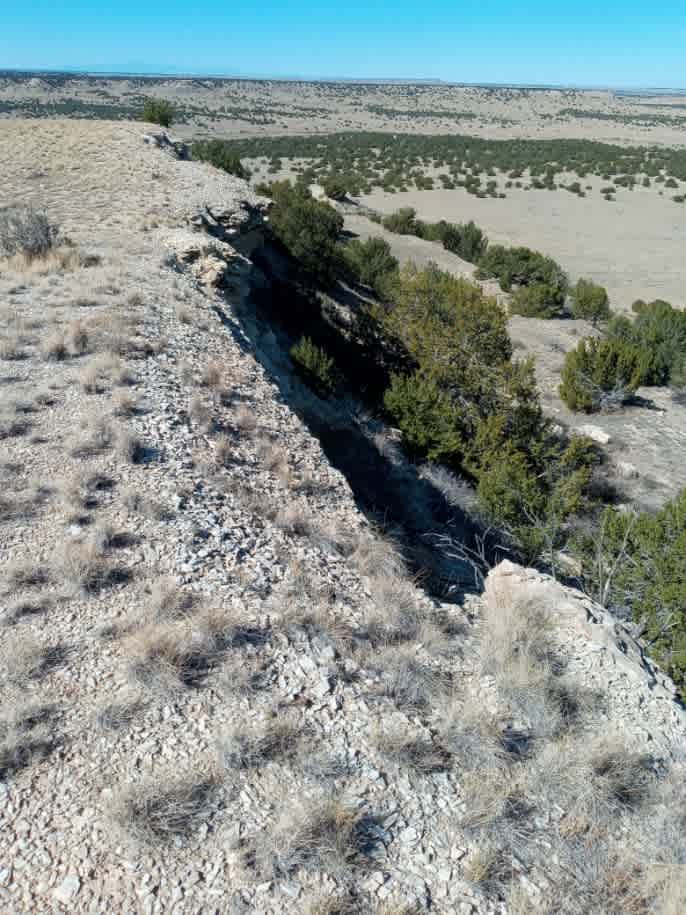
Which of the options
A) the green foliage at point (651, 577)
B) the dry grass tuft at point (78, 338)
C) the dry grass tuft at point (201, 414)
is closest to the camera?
the green foliage at point (651, 577)

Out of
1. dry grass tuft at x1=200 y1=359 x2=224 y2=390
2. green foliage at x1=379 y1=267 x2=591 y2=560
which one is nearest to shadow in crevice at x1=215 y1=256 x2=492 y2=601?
green foliage at x1=379 y1=267 x2=591 y2=560

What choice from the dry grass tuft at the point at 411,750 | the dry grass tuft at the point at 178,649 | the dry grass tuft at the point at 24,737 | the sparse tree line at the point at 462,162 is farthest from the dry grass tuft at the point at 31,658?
the sparse tree line at the point at 462,162

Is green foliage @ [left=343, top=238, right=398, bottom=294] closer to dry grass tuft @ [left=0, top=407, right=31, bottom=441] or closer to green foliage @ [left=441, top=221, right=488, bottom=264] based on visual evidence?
green foliage @ [left=441, top=221, right=488, bottom=264]

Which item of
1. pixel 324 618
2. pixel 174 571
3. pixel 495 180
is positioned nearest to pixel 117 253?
pixel 174 571

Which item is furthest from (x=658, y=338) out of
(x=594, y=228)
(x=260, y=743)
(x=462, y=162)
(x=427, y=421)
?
(x=462, y=162)

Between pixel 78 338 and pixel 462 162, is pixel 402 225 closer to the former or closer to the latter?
pixel 78 338

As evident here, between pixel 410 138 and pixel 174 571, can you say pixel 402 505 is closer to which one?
pixel 174 571

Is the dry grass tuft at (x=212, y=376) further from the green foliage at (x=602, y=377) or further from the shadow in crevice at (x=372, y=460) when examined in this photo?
the green foliage at (x=602, y=377)

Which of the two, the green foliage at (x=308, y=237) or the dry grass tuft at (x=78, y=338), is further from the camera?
the green foliage at (x=308, y=237)
